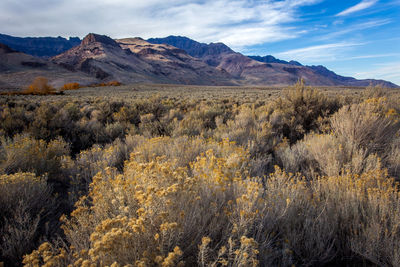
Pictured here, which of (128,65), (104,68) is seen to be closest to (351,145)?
(104,68)

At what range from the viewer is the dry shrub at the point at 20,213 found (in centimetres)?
216

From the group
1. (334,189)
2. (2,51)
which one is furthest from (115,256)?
(2,51)

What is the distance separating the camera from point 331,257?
2.16 metres

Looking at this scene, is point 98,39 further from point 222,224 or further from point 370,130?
point 222,224

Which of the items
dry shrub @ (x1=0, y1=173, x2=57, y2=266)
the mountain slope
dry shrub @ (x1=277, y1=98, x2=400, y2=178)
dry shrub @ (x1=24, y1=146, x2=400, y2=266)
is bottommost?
dry shrub @ (x1=0, y1=173, x2=57, y2=266)

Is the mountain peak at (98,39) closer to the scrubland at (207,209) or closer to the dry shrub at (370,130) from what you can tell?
the scrubland at (207,209)

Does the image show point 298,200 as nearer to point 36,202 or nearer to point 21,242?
point 21,242

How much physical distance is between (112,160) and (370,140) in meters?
5.44

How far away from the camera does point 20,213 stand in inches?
104

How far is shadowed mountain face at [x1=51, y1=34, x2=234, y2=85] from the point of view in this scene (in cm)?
9812

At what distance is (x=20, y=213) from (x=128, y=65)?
4879 inches

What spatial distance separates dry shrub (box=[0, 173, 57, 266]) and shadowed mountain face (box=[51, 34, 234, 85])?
95.2m

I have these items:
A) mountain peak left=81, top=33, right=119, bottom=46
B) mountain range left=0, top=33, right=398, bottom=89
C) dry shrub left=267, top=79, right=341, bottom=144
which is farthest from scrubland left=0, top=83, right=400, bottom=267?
mountain peak left=81, top=33, right=119, bottom=46

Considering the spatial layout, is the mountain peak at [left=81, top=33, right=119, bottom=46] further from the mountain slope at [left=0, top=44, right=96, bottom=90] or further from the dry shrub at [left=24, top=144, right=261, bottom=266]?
the dry shrub at [left=24, top=144, right=261, bottom=266]
